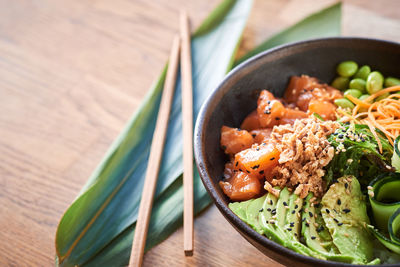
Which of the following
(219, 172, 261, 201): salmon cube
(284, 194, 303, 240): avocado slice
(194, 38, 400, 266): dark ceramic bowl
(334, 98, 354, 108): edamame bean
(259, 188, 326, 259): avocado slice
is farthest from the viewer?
(334, 98, 354, 108): edamame bean

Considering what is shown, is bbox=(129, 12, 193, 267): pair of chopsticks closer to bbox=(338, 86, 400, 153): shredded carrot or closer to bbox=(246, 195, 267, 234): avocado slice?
bbox=(246, 195, 267, 234): avocado slice

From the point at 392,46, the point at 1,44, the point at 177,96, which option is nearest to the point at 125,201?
the point at 177,96

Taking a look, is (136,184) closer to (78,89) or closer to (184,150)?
(184,150)

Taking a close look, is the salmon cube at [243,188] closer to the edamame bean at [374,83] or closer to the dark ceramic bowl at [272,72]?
the dark ceramic bowl at [272,72]

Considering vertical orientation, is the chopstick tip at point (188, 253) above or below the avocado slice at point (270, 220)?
below

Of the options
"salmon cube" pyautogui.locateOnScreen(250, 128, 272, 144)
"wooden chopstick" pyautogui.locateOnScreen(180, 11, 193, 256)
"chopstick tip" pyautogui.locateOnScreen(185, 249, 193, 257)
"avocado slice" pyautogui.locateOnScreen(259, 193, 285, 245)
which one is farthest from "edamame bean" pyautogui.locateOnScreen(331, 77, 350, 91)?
"chopstick tip" pyautogui.locateOnScreen(185, 249, 193, 257)

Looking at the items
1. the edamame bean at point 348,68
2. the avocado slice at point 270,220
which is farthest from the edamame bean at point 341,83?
the avocado slice at point 270,220

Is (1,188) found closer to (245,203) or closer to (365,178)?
(245,203)
